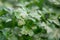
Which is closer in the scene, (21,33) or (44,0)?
(21,33)

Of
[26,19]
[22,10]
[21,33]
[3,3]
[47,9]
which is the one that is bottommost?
[21,33]

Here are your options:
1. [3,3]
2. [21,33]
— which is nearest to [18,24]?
[21,33]

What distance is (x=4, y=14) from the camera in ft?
6.94

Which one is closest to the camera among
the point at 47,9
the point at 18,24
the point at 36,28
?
the point at 18,24

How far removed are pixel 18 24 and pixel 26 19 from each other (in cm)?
11

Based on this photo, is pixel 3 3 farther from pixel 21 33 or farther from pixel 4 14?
pixel 21 33

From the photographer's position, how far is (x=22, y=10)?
2.09 m

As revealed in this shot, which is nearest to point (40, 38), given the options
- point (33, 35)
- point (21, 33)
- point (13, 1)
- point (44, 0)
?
point (33, 35)

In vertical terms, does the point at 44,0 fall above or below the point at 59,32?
above

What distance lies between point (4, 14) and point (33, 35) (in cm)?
41

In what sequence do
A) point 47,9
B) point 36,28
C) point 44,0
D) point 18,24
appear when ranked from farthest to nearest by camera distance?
point 44,0 < point 47,9 < point 36,28 < point 18,24

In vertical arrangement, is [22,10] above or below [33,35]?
above

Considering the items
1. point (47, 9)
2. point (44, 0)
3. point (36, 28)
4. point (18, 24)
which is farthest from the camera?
point (44, 0)

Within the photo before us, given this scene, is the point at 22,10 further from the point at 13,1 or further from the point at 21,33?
the point at 13,1
